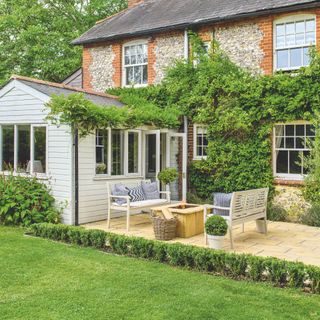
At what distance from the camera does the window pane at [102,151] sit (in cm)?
1193

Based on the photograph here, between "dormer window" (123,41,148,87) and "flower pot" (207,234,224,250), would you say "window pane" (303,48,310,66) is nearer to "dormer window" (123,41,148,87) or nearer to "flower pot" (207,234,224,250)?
"dormer window" (123,41,148,87)

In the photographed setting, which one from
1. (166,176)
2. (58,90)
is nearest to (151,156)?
(166,176)

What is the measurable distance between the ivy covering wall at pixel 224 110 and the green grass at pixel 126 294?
15.4 ft

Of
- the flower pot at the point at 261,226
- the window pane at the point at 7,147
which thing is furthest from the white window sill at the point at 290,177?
the window pane at the point at 7,147

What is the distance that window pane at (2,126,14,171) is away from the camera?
12875 mm

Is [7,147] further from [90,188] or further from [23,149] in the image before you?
[90,188]

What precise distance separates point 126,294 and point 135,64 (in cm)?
1159

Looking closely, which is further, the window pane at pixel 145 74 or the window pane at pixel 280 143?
the window pane at pixel 145 74

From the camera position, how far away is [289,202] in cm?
1235

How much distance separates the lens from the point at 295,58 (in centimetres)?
1261

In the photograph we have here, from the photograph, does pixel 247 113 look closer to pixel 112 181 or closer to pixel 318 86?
pixel 318 86

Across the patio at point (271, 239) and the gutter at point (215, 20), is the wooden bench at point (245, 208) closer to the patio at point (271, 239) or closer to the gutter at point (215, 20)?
the patio at point (271, 239)

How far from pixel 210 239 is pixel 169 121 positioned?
5.86 metres

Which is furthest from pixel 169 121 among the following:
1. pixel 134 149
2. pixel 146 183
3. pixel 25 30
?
pixel 25 30
